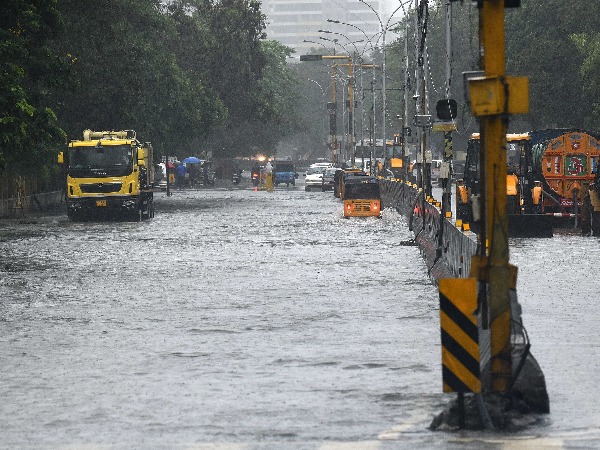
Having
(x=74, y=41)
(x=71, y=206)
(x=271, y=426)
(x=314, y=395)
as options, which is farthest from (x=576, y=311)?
(x=74, y=41)

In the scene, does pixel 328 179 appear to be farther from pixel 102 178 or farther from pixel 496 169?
pixel 496 169

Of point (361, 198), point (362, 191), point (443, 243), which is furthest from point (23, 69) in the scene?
point (362, 191)

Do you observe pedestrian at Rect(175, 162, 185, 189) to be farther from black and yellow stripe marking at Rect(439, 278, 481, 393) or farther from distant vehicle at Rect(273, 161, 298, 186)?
black and yellow stripe marking at Rect(439, 278, 481, 393)

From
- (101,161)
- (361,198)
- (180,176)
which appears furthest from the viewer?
(180,176)

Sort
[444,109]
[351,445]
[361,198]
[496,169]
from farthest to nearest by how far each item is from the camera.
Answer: [361,198] → [444,109] → [496,169] → [351,445]

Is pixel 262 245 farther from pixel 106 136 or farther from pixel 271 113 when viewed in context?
pixel 271 113

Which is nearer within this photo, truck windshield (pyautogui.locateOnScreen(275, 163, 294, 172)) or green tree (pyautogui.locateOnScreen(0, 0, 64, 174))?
green tree (pyautogui.locateOnScreen(0, 0, 64, 174))

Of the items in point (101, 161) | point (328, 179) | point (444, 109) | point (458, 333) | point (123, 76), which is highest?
point (123, 76)

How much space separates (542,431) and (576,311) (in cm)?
933

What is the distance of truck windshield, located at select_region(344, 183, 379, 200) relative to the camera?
53875 mm

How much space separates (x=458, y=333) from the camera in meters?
11.7

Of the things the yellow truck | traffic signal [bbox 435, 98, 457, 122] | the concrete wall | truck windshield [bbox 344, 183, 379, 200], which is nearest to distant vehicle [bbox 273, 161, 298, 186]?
truck windshield [bbox 344, 183, 379, 200]

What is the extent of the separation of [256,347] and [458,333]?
5.44 m

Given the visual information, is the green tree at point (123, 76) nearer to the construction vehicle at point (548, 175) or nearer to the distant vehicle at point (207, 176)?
the construction vehicle at point (548, 175)
